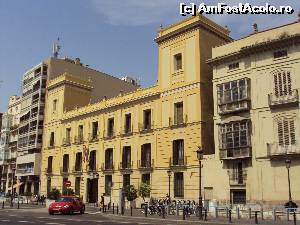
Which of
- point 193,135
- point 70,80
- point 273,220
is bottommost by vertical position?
point 273,220

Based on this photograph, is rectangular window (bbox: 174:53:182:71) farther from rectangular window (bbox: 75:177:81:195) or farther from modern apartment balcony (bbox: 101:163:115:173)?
rectangular window (bbox: 75:177:81:195)

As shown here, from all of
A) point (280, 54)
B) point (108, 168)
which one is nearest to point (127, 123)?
point (108, 168)

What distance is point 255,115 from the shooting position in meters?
33.0

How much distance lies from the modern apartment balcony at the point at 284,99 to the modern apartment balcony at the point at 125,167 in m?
18.3

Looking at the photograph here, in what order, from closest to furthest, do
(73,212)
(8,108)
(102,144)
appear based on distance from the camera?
(73,212) < (102,144) < (8,108)

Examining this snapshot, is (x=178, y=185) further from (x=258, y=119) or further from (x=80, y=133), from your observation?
(x=80, y=133)

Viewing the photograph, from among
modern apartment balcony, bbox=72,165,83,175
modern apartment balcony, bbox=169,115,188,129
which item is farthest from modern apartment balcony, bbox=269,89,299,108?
modern apartment balcony, bbox=72,165,83,175

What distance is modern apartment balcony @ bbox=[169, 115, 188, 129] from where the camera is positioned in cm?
3922

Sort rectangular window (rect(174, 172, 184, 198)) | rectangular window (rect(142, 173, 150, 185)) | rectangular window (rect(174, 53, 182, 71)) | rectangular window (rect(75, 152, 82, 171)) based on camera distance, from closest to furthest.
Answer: rectangular window (rect(174, 172, 184, 198)) → rectangular window (rect(174, 53, 182, 71)) → rectangular window (rect(142, 173, 150, 185)) → rectangular window (rect(75, 152, 82, 171))

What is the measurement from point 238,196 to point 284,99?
8705 mm

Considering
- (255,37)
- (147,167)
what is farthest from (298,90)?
(147,167)

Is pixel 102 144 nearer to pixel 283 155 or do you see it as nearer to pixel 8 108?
pixel 283 155

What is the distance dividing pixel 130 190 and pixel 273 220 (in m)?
16.3

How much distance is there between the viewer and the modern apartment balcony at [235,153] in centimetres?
3269
